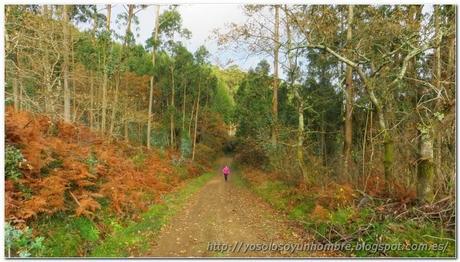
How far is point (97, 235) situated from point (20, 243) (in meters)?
1.53

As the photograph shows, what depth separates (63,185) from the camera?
22.9 ft

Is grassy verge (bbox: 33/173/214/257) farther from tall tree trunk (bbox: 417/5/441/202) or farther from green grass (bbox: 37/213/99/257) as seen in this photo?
tall tree trunk (bbox: 417/5/441/202)

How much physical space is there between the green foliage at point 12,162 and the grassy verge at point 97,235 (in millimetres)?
1104

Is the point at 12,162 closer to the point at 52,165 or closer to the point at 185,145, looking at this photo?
the point at 52,165

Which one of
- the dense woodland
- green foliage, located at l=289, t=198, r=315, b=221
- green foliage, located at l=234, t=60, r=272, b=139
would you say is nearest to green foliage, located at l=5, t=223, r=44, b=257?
the dense woodland

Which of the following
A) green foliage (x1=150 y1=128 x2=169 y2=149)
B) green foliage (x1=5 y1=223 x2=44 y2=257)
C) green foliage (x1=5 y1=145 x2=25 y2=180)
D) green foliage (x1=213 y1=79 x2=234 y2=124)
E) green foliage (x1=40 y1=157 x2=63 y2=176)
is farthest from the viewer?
green foliage (x1=213 y1=79 x2=234 y2=124)

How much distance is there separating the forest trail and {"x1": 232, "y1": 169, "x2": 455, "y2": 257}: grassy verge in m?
0.66

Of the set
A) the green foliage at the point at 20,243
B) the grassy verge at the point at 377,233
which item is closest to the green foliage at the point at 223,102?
the grassy verge at the point at 377,233

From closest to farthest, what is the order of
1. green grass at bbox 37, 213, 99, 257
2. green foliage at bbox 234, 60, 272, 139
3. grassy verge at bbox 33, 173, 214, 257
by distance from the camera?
1. green grass at bbox 37, 213, 99, 257
2. grassy verge at bbox 33, 173, 214, 257
3. green foliage at bbox 234, 60, 272, 139

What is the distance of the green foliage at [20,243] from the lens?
5.25 meters

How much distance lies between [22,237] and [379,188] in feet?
26.2

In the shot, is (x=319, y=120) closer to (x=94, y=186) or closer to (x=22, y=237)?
(x=94, y=186)

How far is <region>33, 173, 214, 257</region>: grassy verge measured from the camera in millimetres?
5855

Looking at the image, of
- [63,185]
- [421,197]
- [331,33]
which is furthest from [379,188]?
[63,185]
